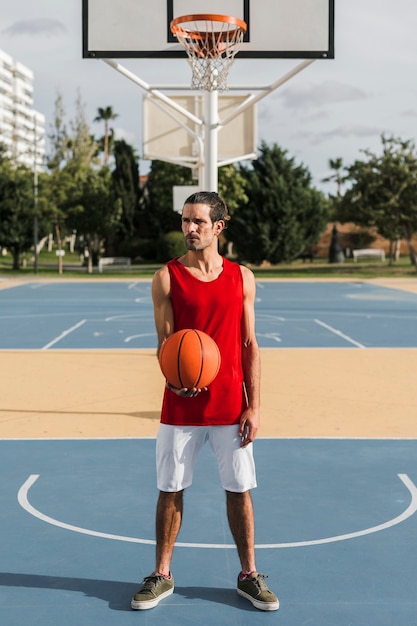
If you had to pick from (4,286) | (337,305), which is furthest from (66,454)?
(4,286)

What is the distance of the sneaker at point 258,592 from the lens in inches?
193

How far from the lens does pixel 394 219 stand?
5144cm

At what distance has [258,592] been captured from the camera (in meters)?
4.96

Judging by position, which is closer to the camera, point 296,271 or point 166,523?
point 166,523

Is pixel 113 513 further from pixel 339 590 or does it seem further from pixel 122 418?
pixel 122 418

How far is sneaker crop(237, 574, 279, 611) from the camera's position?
4.90m

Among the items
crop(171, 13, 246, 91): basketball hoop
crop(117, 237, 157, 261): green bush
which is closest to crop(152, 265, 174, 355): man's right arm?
crop(171, 13, 246, 91): basketball hoop

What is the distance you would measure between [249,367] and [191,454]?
0.62m

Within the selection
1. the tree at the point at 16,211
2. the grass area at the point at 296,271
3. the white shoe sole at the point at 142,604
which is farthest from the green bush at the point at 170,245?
the white shoe sole at the point at 142,604

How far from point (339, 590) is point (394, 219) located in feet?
158

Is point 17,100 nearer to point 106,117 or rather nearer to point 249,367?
point 106,117

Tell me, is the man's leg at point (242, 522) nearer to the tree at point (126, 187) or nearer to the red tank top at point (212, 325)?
the red tank top at point (212, 325)

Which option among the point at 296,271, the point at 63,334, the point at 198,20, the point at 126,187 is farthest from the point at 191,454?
the point at 126,187

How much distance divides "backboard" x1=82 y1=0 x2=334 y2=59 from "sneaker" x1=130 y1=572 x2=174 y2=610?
7859mm
